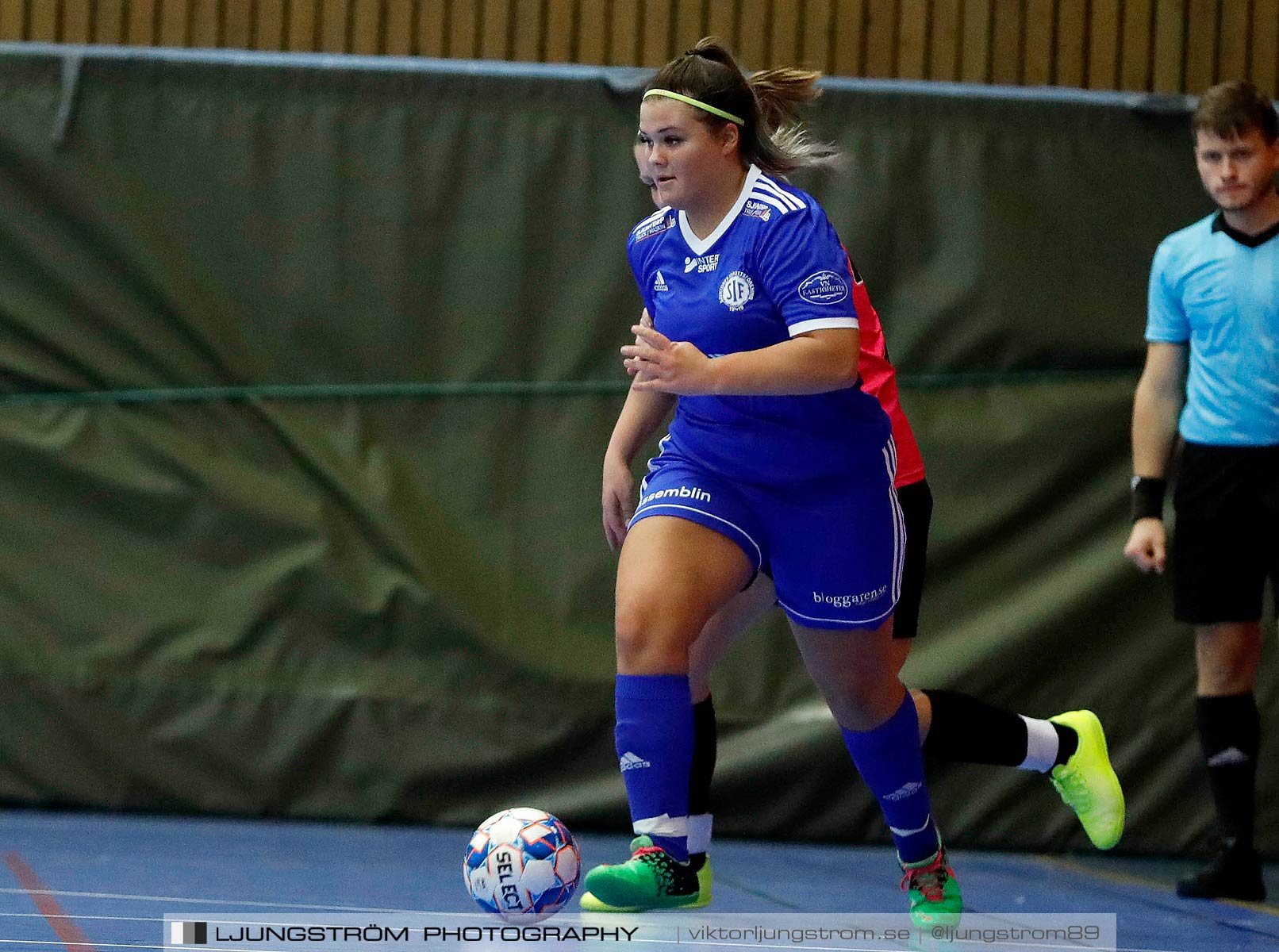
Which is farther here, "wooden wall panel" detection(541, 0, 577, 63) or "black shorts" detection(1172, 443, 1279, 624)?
"wooden wall panel" detection(541, 0, 577, 63)

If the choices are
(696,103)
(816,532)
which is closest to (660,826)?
(816,532)

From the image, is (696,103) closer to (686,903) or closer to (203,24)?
(686,903)

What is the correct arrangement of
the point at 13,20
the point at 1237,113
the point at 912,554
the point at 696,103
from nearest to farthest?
the point at 696,103 → the point at 912,554 → the point at 1237,113 → the point at 13,20

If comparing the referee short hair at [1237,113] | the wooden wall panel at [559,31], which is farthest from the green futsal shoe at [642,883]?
the wooden wall panel at [559,31]

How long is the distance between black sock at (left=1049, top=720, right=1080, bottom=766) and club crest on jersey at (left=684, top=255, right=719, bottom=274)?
161 cm

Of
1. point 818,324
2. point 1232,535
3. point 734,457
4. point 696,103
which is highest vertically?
point 696,103

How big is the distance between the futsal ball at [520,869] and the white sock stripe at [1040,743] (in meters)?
1.42

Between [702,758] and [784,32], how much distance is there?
3.04m

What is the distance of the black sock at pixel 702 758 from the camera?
3904mm

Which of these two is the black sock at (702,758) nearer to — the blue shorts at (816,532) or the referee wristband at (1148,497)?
the blue shorts at (816,532)

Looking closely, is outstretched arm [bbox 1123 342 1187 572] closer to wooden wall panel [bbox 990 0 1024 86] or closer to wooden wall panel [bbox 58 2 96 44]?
wooden wall panel [bbox 990 0 1024 86]

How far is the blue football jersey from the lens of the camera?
332 cm

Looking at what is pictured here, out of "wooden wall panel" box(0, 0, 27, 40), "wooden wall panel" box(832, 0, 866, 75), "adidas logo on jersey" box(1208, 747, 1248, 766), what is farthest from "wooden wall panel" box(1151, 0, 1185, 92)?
"wooden wall panel" box(0, 0, 27, 40)

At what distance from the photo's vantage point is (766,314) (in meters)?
3.39
